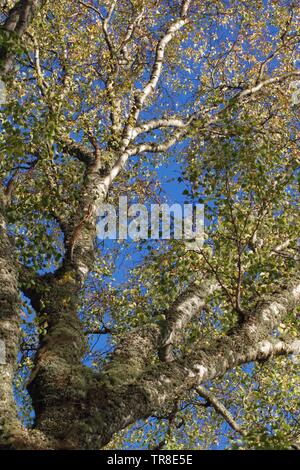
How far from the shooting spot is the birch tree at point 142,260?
303 inches

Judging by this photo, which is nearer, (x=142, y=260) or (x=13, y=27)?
(x=13, y=27)

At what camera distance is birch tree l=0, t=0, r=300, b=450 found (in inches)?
303

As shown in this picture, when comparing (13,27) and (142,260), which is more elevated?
(13,27)

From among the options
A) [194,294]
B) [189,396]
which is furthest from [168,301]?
[189,396]

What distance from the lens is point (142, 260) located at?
15492 mm

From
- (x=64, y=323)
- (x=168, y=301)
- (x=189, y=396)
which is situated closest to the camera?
(x=64, y=323)

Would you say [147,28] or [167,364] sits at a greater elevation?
[147,28]

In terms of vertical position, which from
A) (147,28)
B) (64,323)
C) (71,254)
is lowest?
(64,323)

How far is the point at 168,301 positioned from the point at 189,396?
279cm

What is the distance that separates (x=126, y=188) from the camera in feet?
55.6

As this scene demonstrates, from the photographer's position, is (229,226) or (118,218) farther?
(118,218)

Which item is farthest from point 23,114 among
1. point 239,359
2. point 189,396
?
point 189,396
